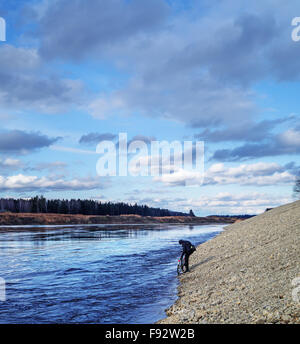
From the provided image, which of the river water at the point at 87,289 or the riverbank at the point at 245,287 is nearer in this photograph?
the riverbank at the point at 245,287

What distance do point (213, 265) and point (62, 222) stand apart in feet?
393

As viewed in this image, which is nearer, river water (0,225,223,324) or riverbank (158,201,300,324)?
riverbank (158,201,300,324)

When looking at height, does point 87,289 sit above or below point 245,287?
below

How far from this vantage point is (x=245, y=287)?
1306cm

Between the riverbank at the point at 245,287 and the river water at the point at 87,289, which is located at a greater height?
the riverbank at the point at 245,287

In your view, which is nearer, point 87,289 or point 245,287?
point 245,287

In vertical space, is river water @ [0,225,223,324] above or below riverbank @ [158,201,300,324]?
below

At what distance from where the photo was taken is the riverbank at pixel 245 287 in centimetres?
973

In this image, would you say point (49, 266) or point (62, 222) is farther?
point (62, 222)

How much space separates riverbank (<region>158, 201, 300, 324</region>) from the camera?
973cm
